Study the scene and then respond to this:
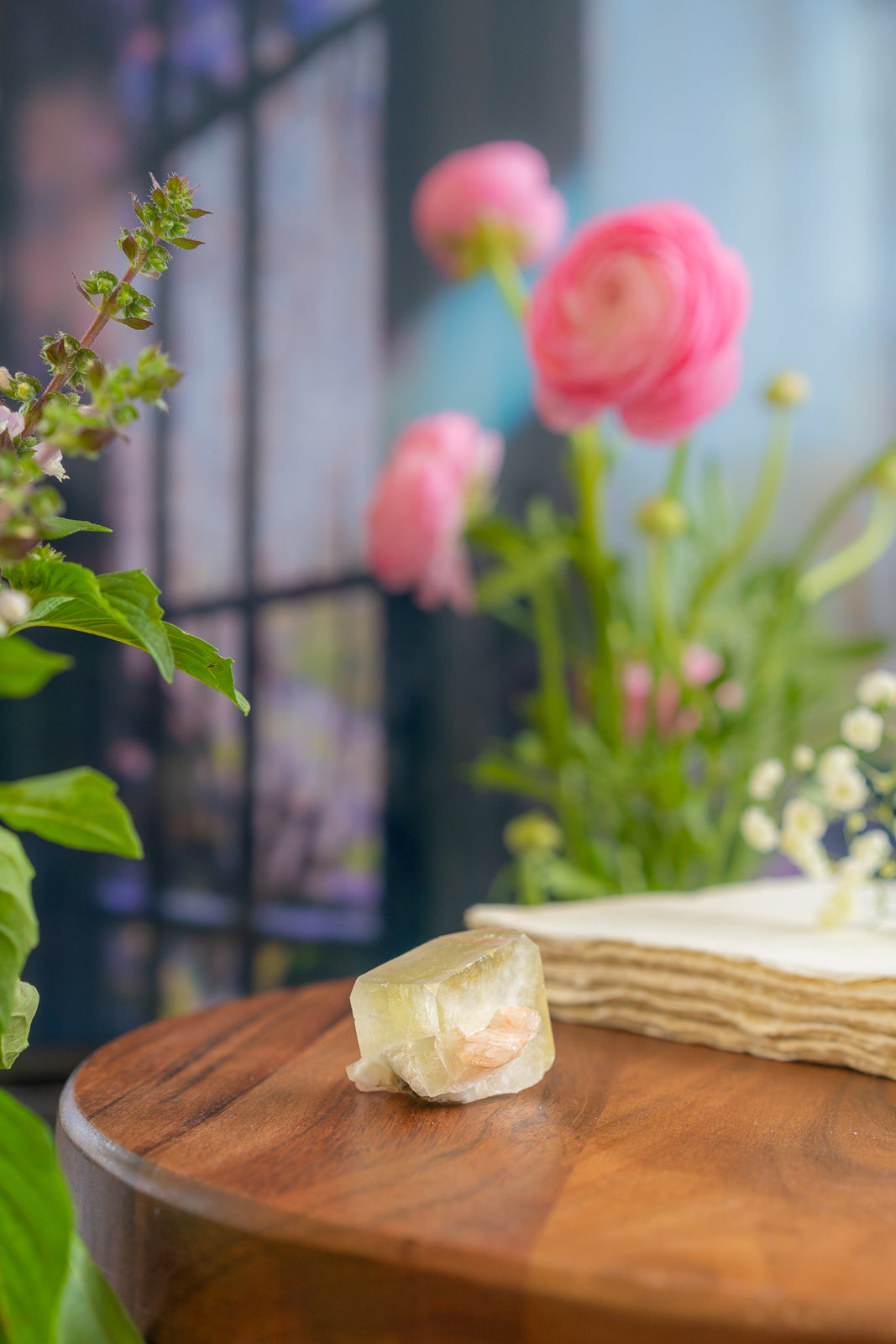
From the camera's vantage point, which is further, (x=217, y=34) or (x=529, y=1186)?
(x=217, y=34)

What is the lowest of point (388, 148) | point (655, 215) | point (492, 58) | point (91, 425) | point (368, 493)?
point (91, 425)

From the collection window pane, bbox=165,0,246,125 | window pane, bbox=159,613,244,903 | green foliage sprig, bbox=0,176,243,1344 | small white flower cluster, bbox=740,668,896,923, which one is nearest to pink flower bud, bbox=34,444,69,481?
green foliage sprig, bbox=0,176,243,1344

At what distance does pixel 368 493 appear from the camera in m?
1.31

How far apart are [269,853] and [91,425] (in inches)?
41.5

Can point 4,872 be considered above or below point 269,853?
above

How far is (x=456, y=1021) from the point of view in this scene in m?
0.39

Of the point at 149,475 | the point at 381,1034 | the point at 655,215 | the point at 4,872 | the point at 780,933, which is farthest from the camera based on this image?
the point at 149,475

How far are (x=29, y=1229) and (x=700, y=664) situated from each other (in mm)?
924

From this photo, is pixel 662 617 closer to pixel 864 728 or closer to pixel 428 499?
pixel 428 499

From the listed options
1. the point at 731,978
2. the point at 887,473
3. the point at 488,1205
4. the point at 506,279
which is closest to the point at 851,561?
the point at 887,473

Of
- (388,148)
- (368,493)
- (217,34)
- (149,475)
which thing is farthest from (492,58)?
(149,475)

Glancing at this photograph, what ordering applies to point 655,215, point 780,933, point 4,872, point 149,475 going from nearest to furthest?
1. point 4,872
2. point 780,933
3. point 655,215
4. point 149,475

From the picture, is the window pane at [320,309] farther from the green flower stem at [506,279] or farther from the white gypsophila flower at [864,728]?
the white gypsophila flower at [864,728]

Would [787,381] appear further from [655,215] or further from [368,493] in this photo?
[368,493]
